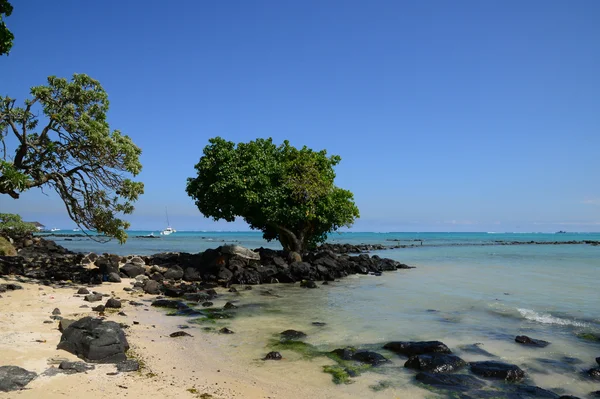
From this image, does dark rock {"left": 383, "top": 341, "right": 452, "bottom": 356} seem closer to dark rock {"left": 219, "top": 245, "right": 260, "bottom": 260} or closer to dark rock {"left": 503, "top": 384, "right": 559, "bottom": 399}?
dark rock {"left": 503, "top": 384, "right": 559, "bottom": 399}

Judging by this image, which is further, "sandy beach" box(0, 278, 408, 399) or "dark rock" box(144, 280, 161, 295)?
"dark rock" box(144, 280, 161, 295)

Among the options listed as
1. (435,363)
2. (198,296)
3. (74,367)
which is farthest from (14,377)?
(198,296)

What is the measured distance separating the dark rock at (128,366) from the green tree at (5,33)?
27.1ft

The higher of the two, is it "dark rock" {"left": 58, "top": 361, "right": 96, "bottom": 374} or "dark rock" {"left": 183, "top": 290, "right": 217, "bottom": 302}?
"dark rock" {"left": 58, "top": 361, "right": 96, "bottom": 374}

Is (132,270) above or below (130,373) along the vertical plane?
above

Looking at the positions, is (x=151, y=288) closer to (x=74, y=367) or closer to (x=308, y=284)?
(x=308, y=284)

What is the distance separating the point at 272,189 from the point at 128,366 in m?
20.0

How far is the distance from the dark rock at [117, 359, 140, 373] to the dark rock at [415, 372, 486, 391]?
5.26 meters

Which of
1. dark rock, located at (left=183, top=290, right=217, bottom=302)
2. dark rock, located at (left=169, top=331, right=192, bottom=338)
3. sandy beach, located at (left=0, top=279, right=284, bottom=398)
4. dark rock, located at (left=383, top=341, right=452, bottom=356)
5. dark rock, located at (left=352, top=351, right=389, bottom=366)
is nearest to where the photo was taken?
sandy beach, located at (left=0, top=279, right=284, bottom=398)

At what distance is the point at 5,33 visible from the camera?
10180mm

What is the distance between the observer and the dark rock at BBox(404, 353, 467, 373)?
27.8 ft

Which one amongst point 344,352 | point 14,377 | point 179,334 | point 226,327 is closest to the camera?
point 14,377

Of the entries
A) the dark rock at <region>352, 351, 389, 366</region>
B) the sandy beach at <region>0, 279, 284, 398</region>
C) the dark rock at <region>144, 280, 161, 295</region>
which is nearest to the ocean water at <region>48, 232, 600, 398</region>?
the dark rock at <region>352, 351, 389, 366</region>

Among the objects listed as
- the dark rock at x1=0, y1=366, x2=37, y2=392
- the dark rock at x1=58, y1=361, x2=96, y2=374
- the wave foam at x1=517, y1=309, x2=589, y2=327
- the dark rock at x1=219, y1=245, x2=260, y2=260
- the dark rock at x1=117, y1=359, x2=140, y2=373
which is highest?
the dark rock at x1=219, y1=245, x2=260, y2=260
